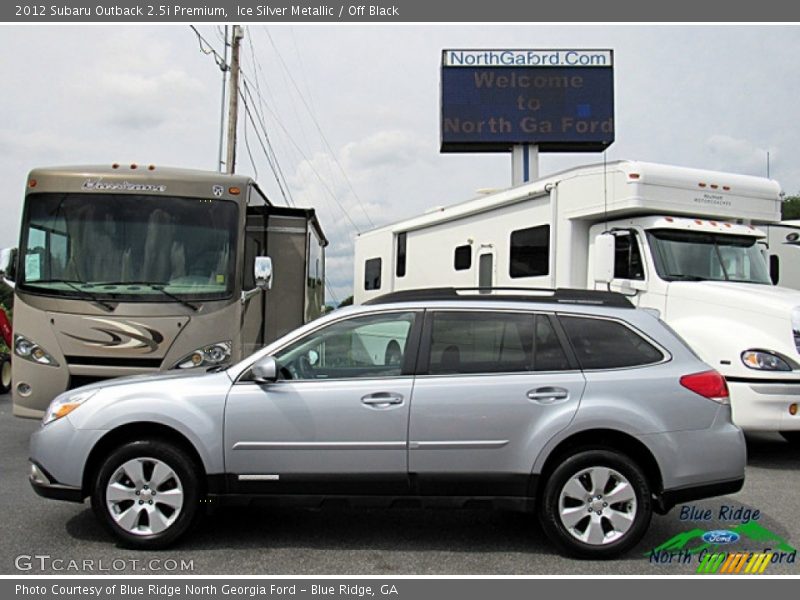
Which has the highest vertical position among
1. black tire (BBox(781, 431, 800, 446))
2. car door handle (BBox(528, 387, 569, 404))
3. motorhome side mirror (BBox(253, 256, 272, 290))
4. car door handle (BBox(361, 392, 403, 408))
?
motorhome side mirror (BBox(253, 256, 272, 290))

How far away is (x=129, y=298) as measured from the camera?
755cm

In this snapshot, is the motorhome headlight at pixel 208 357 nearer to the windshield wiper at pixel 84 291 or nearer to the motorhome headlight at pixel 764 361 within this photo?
the windshield wiper at pixel 84 291

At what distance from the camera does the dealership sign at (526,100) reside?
2333 cm

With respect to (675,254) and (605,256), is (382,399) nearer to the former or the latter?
(605,256)

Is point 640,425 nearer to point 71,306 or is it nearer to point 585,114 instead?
point 71,306

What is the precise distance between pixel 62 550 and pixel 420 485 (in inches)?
97.8

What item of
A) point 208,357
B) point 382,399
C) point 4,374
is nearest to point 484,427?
point 382,399

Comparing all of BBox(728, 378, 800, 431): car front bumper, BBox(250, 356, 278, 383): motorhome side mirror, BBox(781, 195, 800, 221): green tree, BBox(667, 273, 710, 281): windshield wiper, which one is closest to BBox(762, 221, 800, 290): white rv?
BBox(667, 273, 710, 281): windshield wiper

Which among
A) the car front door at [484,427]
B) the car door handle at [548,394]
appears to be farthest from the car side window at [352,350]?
the car door handle at [548,394]

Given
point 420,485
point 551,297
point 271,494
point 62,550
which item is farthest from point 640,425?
point 62,550

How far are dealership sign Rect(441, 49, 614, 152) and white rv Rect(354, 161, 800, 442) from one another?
507 inches

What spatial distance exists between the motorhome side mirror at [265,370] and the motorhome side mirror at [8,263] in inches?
169

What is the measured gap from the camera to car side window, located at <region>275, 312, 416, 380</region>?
518 centimetres

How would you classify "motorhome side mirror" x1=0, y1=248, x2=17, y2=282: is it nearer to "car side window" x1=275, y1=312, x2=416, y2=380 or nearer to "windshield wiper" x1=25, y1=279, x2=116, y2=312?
"windshield wiper" x1=25, y1=279, x2=116, y2=312
